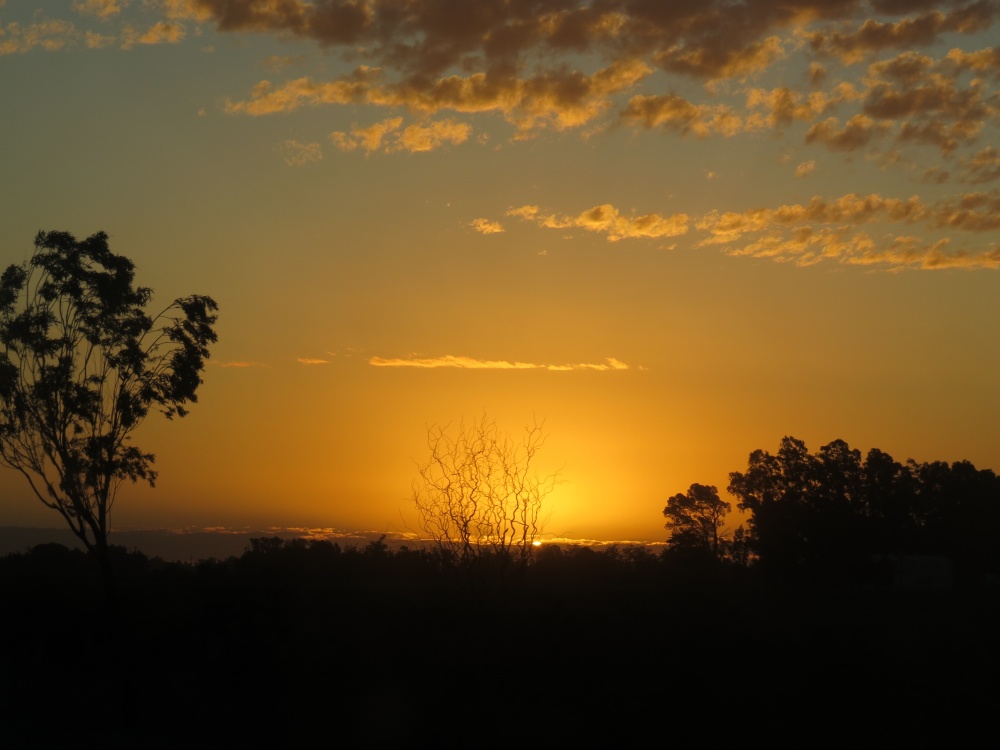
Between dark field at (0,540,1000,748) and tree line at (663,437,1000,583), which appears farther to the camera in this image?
tree line at (663,437,1000,583)

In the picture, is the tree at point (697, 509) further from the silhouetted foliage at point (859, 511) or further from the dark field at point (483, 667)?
the dark field at point (483, 667)

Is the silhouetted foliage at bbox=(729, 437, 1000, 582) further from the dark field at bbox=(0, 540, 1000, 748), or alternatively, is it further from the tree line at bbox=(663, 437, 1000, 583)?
the dark field at bbox=(0, 540, 1000, 748)

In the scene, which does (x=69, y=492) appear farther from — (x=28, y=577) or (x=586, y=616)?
(x=28, y=577)

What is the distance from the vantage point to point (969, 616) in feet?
94.4

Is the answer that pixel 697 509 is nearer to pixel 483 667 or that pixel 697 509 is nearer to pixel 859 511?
pixel 859 511

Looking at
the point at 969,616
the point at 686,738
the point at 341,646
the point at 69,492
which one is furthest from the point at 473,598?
the point at 969,616

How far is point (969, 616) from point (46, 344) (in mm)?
26573

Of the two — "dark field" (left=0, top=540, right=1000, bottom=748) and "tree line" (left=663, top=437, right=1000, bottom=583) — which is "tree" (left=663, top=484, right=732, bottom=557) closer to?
"tree line" (left=663, top=437, right=1000, bottom=583)

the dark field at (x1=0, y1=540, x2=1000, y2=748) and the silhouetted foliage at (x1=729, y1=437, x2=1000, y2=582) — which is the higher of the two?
the silhouetted foliage at (x1=729, y1=437, x2=1000, y2=582)

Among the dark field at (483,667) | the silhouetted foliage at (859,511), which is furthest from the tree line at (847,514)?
the dark field at (483,667)

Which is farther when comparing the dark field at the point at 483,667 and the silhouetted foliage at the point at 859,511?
the silhouetted foliage at the point at 859,511

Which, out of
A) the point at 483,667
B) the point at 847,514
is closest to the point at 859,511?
the point at 847,514

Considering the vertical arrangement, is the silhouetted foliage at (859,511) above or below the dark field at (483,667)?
above

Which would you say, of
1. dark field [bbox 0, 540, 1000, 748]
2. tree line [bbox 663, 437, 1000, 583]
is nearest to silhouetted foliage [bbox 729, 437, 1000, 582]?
tree line [bbox 663, 437, 1000, 583]
